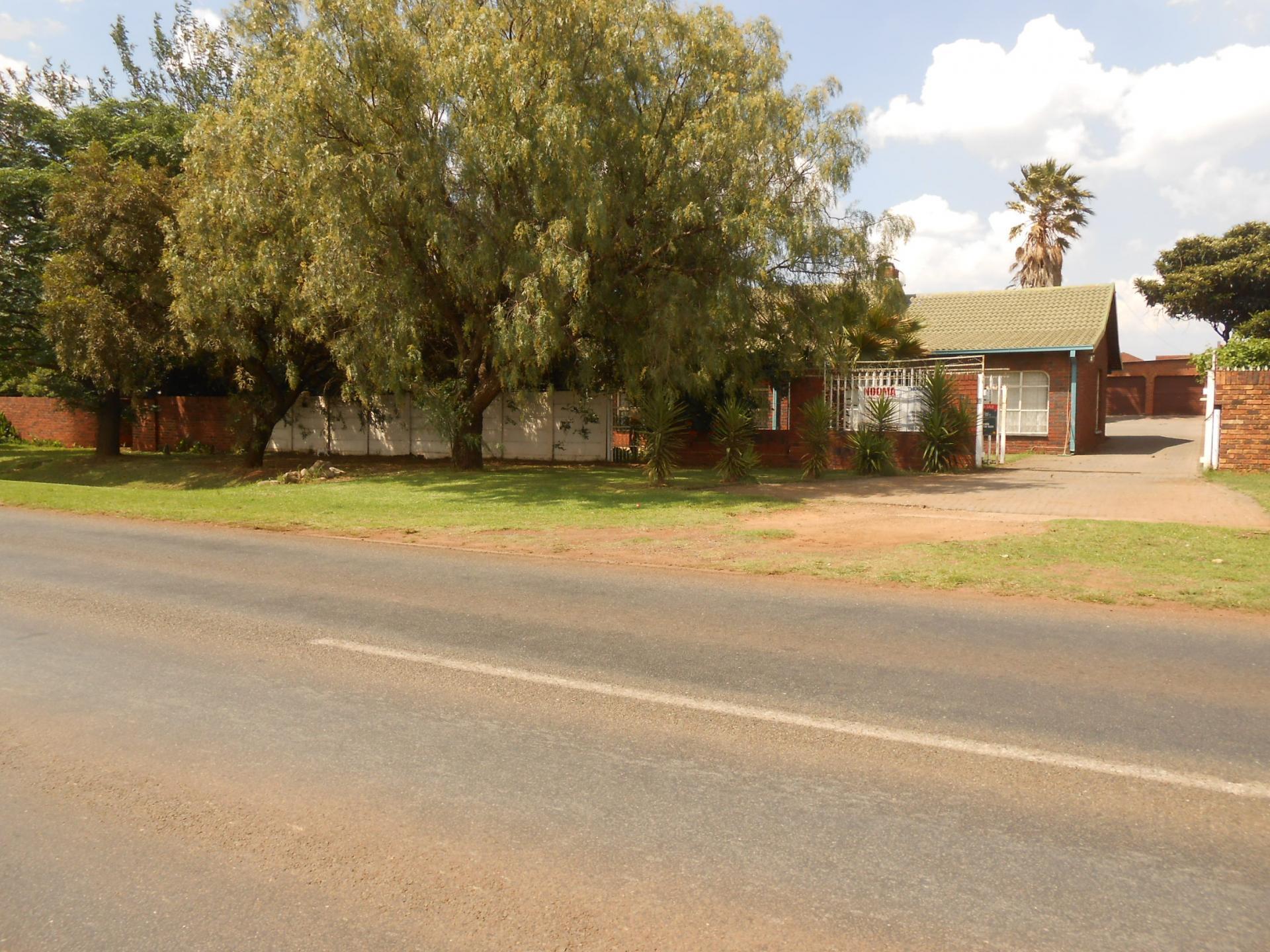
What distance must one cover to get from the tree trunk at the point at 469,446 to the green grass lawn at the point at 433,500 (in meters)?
0.42

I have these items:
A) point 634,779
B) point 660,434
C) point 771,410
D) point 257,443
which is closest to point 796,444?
point 771,410

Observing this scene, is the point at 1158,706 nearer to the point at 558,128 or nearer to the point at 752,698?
the point at 752,698

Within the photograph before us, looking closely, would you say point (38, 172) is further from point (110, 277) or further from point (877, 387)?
point (877, 387)

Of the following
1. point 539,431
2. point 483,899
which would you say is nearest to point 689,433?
point 539,431

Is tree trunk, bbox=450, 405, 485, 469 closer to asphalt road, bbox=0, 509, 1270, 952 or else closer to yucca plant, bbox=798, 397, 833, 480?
yucca plant, bbox=798, 397, 833, 480

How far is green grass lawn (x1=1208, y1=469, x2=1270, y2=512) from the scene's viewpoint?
14.6 metres

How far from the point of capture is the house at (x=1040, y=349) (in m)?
27.7

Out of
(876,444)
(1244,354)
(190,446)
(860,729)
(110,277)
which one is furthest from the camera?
(190,446)

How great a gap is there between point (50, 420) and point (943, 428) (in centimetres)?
3745

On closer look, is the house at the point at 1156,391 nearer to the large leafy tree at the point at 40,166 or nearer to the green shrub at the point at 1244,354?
the green shrub at the point at 1244,354

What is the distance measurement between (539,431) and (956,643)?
19488 mm

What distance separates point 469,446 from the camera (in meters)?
21.8

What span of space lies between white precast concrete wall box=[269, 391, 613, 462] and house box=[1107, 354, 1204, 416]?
38.9 m

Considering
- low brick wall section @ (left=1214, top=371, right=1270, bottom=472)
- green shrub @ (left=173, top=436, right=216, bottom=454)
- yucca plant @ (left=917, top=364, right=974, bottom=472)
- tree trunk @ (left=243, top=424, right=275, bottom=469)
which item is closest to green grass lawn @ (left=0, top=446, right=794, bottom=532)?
tree trunk @ (left=243, top=424, right=275, bottom=469)
